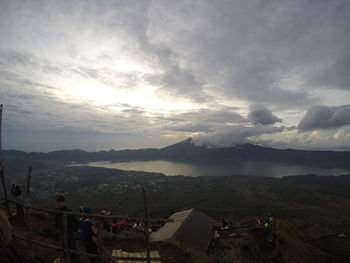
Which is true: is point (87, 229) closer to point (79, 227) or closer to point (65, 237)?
point (79, 227)

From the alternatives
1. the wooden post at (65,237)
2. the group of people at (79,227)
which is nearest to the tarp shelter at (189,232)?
the group of people at (79,227)

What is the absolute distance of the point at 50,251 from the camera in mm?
9141

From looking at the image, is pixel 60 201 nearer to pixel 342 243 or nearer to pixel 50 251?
pixel 50 251

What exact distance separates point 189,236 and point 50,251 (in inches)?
420

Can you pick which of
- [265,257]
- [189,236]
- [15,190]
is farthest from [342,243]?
[15,190]

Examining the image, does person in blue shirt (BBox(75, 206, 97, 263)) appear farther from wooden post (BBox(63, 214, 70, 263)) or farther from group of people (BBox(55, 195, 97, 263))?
wooden post (BBox(63, 214, 70, 263))

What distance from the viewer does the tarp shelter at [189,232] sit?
16.2 metres

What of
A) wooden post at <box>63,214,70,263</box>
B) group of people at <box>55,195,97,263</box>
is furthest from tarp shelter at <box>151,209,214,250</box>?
wooden post at <box>63,214,70,263</box>

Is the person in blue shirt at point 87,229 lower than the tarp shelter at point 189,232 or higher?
higher

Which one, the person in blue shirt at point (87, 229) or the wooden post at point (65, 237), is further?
the person in blue shirt at point (87, 229)

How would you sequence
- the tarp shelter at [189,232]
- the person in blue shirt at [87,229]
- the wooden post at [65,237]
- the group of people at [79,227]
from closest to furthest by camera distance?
the wooden post at [65,237] < the group of people at [79,227] < the person in blue shirt at [87,229] < the tarp shelter at [189,232]

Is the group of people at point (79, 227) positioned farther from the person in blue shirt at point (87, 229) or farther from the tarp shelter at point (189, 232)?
the tarp shelter at point (189, 232)

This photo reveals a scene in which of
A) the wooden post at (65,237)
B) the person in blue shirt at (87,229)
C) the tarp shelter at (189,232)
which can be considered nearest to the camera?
the wooden post at (65,237)

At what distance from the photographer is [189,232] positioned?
1730cm
